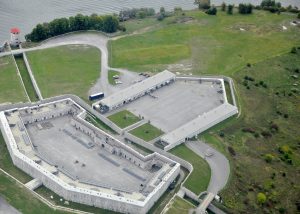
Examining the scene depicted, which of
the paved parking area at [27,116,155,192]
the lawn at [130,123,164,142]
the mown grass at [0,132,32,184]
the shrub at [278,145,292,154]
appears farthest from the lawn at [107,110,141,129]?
the shrub at [278,145,292,154]

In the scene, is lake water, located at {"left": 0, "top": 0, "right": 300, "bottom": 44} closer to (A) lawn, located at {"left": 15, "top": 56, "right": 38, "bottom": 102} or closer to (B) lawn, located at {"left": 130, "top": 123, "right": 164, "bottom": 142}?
(A) lawn, located at {"left": 15, "top": 56, "right": 38, "bottom": 102}

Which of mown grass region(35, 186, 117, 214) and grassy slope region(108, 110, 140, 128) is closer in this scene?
mown grass region(35, 186, 117, 214)

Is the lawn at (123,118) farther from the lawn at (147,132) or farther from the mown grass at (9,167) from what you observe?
the mown grass at (9,167)

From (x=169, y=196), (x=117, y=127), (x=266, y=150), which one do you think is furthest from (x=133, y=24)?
(x=169, y=196)

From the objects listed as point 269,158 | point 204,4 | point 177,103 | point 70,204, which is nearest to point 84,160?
point 70,204

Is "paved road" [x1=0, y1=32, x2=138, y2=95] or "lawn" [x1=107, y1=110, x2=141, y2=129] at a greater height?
"paved road" [x1=0, y1=32, x2=138, y2=95]

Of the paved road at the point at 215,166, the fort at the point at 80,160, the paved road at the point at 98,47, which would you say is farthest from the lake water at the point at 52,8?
the paved road at the point at 215,166

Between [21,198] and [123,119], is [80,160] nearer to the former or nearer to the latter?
[21,198]
